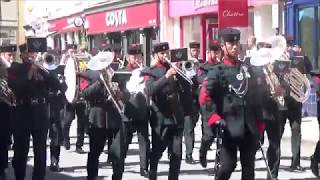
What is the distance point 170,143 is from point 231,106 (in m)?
1.66

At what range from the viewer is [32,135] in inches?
350

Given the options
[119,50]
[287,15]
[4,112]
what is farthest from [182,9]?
[4,112]

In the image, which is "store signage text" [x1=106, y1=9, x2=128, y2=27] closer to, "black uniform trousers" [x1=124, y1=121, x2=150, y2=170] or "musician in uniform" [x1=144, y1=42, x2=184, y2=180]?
"black uniform trousers" [x1=124, y1=121, x2=150, y2=170]

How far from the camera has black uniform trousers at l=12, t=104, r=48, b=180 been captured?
875 cm

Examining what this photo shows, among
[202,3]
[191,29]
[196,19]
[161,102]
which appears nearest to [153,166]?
[161,102]

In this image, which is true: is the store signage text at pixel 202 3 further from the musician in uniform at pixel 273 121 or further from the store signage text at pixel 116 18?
the musician in uniform at pixel 273 121

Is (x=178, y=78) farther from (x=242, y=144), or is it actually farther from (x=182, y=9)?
(x=182, y=9)

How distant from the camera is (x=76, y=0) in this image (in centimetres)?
4141

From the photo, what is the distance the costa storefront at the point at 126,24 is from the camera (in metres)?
29.0

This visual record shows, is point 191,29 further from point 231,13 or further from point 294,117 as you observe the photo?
point 294,117

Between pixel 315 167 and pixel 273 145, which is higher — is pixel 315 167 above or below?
below

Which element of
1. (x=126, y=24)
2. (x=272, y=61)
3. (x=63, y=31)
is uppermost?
(x=63, y=31)

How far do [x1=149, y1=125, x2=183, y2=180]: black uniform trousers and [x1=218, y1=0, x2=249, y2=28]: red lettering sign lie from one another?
548 cm

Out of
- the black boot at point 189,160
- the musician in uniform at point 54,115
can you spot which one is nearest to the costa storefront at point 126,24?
the musician in uniform at point 54,115
